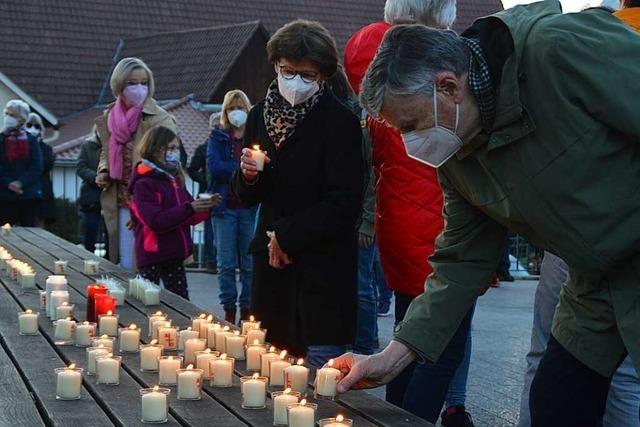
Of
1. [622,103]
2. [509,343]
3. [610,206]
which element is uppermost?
[622,103]

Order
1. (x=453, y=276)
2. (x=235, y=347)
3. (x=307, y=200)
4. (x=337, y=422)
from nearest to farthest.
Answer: (x=337, y=422) < (x=453, y=276) < (x=235, y=347) < (x=307, y=200)

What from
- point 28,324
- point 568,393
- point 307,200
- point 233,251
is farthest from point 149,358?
point 233,251

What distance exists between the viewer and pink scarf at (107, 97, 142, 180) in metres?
9.12

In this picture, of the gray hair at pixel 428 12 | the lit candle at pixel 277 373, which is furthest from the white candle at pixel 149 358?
the gray hair at pixel 428 12

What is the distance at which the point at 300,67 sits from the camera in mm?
5547

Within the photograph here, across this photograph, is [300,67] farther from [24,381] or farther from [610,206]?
[610,206]

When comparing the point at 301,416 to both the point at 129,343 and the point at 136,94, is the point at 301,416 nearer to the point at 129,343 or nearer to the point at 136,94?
the point at 129,343

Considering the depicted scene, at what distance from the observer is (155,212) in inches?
314

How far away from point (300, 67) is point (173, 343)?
1420 mm

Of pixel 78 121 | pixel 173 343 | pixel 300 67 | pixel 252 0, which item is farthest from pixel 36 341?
pixel 252 0

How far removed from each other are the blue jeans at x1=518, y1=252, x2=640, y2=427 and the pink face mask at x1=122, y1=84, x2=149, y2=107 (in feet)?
14.3

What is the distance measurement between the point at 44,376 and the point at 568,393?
1.77 meters

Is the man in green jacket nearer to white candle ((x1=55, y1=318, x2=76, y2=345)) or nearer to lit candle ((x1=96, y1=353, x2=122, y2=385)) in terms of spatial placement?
lit candle ((x1=96, y1=353, x2=122, y2=385))

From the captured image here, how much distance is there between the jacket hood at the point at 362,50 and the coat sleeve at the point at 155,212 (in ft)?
7.21
